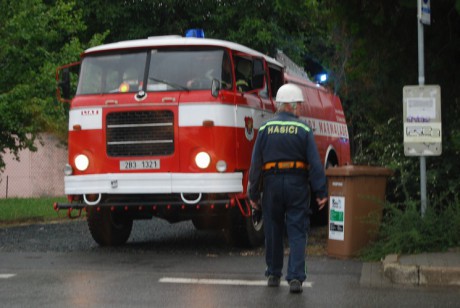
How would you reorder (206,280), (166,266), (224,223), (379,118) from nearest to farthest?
(206,280) < (166,266) < (224,223) < (379,118)

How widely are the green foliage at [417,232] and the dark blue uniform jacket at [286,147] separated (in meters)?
2.25

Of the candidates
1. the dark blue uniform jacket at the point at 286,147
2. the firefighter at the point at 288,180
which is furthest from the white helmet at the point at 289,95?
the dark blue uniform jacket at the point at 286,147

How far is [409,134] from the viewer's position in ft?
35.0

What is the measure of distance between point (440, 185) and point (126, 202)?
3928 millimetres

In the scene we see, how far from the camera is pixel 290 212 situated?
838 cm

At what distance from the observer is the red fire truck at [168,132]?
11.2 m

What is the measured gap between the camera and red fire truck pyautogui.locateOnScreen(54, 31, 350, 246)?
1121 centimetres

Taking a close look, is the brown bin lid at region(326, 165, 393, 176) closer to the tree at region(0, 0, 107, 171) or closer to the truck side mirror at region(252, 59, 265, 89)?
the truck side mirror at region(252, 59, 265, 89)

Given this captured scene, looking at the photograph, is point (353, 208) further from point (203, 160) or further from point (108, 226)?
point (108, 226)

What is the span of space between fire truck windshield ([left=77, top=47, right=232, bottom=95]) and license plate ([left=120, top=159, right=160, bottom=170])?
0.93 metres

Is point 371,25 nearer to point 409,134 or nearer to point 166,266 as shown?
point 409,134

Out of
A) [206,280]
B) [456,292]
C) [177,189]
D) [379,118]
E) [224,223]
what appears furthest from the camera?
[379,118]

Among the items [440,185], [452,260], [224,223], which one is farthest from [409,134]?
[224,223]

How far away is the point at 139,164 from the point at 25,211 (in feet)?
36.5
